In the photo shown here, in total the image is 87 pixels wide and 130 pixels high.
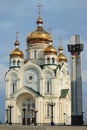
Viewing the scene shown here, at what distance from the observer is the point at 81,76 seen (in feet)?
157

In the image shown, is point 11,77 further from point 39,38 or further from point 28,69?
point 39,38

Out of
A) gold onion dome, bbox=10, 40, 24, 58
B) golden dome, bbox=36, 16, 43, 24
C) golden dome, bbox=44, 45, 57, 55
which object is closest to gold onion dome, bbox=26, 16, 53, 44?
golden dome, bbox=36, 16, 43, 24

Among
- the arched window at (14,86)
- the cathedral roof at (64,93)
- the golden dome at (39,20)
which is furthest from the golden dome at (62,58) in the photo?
the arched window at (14,86)

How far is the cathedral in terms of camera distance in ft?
194

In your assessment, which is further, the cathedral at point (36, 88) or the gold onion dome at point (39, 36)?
the gold onion dome at point (39, 36)

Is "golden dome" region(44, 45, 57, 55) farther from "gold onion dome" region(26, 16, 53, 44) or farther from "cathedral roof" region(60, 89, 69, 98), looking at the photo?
"cathedral roof" region(60, 89, 69, 98)

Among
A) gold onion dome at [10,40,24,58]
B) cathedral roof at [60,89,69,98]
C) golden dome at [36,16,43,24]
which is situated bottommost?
cathedral roof at [60,89,69,98]

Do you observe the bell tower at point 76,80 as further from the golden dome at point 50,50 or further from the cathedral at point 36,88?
the golden dome at point 50,50

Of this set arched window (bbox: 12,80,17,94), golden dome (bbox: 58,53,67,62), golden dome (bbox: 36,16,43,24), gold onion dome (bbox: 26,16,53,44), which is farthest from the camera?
golden dome (bbox: 58,53,67,62)

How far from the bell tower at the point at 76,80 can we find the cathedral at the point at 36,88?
10.8 metres

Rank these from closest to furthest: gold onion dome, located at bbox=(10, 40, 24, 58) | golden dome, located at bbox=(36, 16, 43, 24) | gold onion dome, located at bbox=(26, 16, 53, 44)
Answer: gold onion dome, located at bbox=(10, 40, 24, 58)
gold onion dome, located at bbox=(26, 16, 53, 44)
golden dome, located at bbox=(36, 16, 43, 24)

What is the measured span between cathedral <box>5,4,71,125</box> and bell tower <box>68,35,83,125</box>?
423 inches

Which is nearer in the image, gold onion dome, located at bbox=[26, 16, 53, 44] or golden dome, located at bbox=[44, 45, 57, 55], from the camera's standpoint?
golden dome, located at bbox=[44, 45, 57, 55]

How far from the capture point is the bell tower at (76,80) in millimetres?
47188
